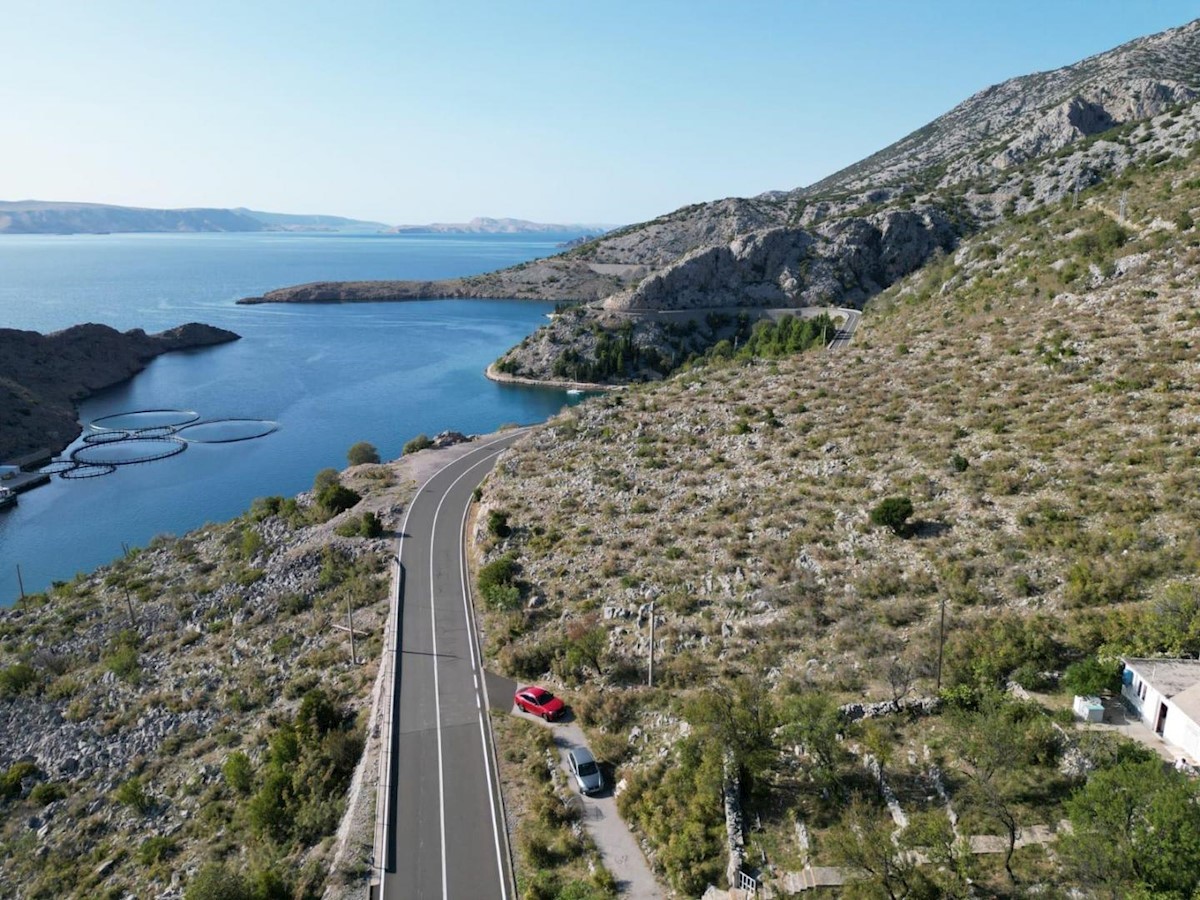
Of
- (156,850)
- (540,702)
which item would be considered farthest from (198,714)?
(540,702)

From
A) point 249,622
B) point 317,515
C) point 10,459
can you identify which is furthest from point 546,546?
point 10,459

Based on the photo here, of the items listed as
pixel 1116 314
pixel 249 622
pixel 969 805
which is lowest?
pixel 249 622

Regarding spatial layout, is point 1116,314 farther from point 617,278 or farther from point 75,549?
point 617,278

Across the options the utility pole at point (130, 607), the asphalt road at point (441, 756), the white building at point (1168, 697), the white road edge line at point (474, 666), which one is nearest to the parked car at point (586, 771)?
the asphalt road at point (441, 756)

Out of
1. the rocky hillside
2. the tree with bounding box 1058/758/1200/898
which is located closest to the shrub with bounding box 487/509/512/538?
the rocky hillside

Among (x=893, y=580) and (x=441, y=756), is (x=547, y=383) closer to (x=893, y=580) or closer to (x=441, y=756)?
(x=893, y=580)
